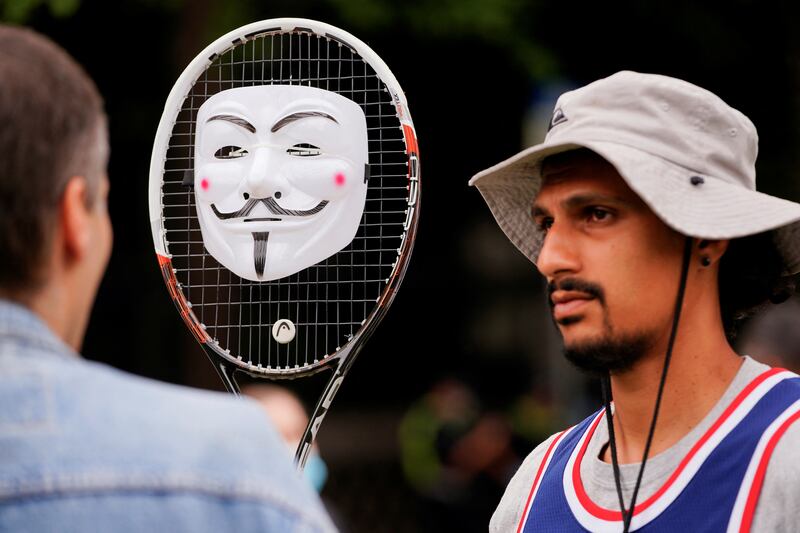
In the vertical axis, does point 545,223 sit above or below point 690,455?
above

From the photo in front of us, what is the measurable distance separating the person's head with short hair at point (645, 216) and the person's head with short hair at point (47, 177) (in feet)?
3.87

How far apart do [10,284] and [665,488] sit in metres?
1.40

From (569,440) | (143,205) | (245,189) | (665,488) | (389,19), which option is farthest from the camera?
(143,205)

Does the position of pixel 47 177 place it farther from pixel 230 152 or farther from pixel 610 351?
pixel 230 152

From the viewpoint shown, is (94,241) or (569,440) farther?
(569,440)

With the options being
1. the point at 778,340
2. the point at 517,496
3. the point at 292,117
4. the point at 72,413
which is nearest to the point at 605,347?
the point at 517,496

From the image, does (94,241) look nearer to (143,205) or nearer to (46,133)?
(46,133)

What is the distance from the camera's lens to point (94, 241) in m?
1.74

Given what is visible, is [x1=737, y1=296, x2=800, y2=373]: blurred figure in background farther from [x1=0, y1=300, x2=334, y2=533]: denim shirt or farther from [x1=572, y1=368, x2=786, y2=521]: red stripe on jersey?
[x1=0, y1=300, x2=334, y2=533]: denim shirt

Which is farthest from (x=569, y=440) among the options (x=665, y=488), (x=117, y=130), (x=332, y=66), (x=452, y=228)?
(x=452, y=228)

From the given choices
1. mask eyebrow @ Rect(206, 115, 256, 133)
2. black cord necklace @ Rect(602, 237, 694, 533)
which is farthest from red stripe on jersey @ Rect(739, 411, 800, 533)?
mask eyebrow @ Rect(206, 115, 256, 133)

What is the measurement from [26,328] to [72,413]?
0.14m

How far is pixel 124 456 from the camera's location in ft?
5.15

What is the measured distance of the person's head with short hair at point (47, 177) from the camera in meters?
1.62
